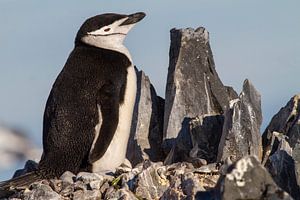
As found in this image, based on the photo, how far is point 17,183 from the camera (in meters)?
10.1

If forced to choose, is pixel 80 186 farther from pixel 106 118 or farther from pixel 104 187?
pixel 106 118

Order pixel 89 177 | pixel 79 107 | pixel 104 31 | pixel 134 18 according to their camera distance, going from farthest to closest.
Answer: pixel 134 18
pixel 104 31
pixel 79 107
pixel 89 177

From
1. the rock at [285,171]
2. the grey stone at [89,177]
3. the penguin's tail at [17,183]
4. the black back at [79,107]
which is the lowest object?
the rock at [285,171]

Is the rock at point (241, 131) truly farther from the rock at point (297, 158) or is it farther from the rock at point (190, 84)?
the rock at point (297, 158)

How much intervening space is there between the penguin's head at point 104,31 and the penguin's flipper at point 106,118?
0.73 meters

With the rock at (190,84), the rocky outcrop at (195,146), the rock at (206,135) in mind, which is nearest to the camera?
the rocky outcrop at (195,146)

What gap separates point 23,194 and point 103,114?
1864 mm

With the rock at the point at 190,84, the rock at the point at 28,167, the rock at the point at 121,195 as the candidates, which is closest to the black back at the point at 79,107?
the rock at the point at 190,84

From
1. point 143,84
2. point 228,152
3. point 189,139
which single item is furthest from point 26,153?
point 228,152

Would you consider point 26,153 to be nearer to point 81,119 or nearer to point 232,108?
point 81,119

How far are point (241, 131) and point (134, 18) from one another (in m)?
2.28

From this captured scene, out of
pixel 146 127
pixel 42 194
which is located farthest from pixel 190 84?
pixel 42 194

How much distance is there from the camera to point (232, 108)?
1006 cm

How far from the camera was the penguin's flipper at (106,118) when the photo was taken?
10.8 meters
